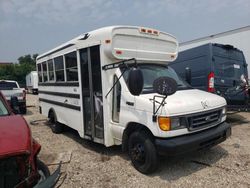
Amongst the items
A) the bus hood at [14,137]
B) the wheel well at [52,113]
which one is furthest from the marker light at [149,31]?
the wheel well at [52,113]

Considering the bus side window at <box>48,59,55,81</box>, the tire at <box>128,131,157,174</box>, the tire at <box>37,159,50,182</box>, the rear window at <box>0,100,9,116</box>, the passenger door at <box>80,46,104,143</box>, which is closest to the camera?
the tire at <box>37,159,50,182</box>

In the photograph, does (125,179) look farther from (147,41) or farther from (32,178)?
(147,41)

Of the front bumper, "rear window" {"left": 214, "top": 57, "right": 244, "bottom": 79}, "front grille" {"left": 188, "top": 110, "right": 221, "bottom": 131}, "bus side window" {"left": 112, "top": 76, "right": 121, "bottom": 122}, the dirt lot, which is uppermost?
"rear window" {"left": 214, "top": 57, "right": 244, "bottom": 79}

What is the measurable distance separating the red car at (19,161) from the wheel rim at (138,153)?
1.71 metres

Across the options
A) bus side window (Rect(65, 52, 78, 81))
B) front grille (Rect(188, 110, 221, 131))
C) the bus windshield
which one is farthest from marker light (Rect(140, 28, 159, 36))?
front grille (Rect(188, 110, 221, 131))

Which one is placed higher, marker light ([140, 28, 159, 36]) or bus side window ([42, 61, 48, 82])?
marker light ([140, 28, 159, 36])

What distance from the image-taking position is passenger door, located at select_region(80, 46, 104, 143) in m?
5.21

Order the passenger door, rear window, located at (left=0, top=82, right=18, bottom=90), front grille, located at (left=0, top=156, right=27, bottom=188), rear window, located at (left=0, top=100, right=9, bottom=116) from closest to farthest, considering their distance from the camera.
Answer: front grille, located at (left=0, top=156, right=27, bottom=188)
rear window, located at (left=0, top=100, right=9, bottom=116)
the passenger door
rear window, located at (left=0, top=82, right=18, bottom=90)

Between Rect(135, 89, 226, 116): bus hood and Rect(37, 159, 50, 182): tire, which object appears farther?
Rect(135, 89, 226, 116): bus hood

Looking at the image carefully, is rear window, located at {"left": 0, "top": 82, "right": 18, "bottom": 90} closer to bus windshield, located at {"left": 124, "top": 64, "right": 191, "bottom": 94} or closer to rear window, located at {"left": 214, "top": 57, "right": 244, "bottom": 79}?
bus windshield, located at {"left": 124, "top": 64, "right": 191, "bottom": 94}

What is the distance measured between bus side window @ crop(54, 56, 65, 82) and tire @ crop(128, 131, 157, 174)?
316cm

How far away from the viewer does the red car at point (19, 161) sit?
2.71 metres

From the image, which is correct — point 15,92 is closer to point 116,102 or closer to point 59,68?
point 59,68

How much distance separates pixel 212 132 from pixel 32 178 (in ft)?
10.2
